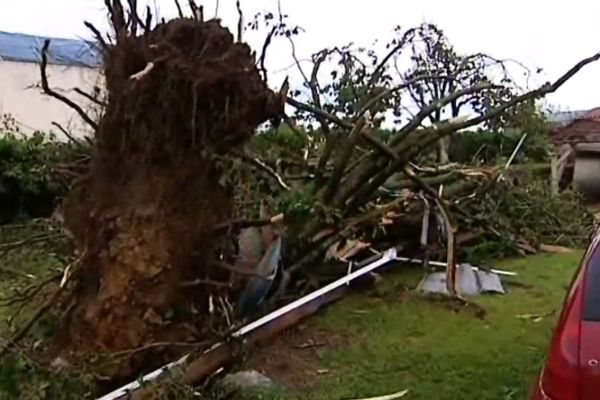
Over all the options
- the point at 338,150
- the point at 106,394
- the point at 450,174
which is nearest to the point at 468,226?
the point at 450,174

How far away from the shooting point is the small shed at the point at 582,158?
16.0 metres

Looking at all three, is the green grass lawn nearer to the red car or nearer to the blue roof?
the red car

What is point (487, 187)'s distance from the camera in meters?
8.35

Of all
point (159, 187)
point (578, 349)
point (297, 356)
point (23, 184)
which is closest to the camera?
point (578, 349)

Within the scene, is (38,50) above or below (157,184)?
above

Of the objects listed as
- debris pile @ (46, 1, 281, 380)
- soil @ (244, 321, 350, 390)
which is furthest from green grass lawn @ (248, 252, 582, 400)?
debris pile @ (46, 1, 281, 380)

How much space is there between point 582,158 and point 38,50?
12207mm

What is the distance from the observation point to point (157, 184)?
16.5 feet

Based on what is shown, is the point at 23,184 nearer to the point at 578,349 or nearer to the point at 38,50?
the point at 38,50

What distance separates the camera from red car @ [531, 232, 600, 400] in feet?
7.84

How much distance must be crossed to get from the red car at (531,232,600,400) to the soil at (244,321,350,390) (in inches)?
105

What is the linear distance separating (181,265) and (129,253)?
340 millimetres

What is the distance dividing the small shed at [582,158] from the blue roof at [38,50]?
409 inches

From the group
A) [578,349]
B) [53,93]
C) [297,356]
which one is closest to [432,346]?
[297,356]
